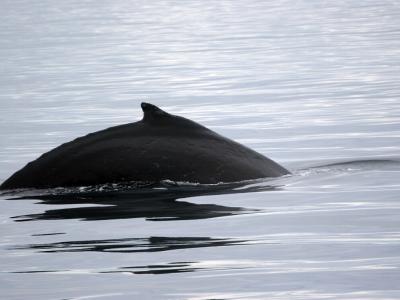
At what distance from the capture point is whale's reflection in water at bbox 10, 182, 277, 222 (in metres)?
10.1

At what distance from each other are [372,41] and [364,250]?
32.7 meters

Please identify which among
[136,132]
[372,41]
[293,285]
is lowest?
[293,285]

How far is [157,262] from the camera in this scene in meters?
8.06

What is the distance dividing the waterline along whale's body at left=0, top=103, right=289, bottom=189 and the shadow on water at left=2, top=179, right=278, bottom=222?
107 mm

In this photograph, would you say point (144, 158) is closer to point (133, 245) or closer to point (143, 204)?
point (143, 204)

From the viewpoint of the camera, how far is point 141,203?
1055 cm

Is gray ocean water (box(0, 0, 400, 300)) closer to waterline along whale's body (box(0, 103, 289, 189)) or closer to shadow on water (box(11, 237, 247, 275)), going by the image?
shadow on water (box(11, 237, 247, 275))

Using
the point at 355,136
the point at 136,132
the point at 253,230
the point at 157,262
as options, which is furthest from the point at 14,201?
Answer: the point at 355,136

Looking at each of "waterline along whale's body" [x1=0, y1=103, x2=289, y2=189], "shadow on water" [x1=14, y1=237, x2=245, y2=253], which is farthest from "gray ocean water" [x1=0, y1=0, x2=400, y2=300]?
"waterline along whale's body" [x1=0, y1=103, x2=289, y2=189]

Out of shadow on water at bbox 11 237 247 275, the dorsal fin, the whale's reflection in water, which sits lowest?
shadow on water at bbox 11 237 247 275

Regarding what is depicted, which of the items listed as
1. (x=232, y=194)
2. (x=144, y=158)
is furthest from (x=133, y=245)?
(x=144, y=158)

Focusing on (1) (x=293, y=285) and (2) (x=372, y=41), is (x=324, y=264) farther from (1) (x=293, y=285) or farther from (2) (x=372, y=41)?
(2) (x=372, y=41)

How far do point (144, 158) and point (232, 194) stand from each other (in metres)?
0.75

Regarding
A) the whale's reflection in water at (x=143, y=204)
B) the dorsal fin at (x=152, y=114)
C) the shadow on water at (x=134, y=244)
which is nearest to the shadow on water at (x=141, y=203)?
the whale's reflection in water at (x=143, y=204)
